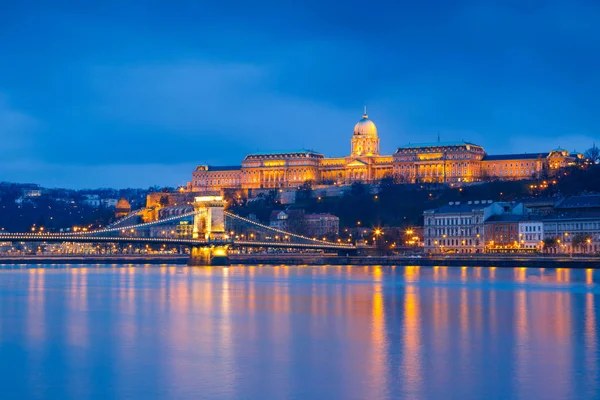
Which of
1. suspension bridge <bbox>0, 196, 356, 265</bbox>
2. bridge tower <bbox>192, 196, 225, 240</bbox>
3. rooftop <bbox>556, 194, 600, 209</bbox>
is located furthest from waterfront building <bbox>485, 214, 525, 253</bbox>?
bridge tower <bbox>192, 196, 225, 240</bbox>

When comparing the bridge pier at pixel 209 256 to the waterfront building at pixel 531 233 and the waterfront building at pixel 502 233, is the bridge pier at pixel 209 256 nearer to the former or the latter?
the waterfront building at pixel 502 233

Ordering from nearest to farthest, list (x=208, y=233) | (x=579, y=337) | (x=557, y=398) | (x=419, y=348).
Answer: (x=557, y=398) → (x=419, y=348) → (x=579, y=337) → (x=208, y=233)

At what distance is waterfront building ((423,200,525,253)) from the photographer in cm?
6494

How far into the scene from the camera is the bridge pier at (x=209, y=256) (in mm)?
55812

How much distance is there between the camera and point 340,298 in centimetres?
3053

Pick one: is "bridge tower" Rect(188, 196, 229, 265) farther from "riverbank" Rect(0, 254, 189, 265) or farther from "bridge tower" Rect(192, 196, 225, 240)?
"riverbank" Rect(0, 254, 189, 265)

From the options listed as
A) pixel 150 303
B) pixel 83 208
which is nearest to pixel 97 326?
pixel 150 303

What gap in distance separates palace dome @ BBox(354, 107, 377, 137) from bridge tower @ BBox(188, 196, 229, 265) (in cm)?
5190

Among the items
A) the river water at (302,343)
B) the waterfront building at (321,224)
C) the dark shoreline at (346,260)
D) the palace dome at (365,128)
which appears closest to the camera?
the river water at (302,343)

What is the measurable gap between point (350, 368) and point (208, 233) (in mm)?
40154

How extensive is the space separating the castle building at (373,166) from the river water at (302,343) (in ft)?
197

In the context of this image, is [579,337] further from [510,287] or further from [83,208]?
[83,208]

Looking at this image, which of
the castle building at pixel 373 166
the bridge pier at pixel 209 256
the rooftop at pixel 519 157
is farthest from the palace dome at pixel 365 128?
the bridge pier at pixel 209 256

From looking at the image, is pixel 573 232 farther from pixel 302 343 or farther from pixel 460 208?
pixel 302 343
